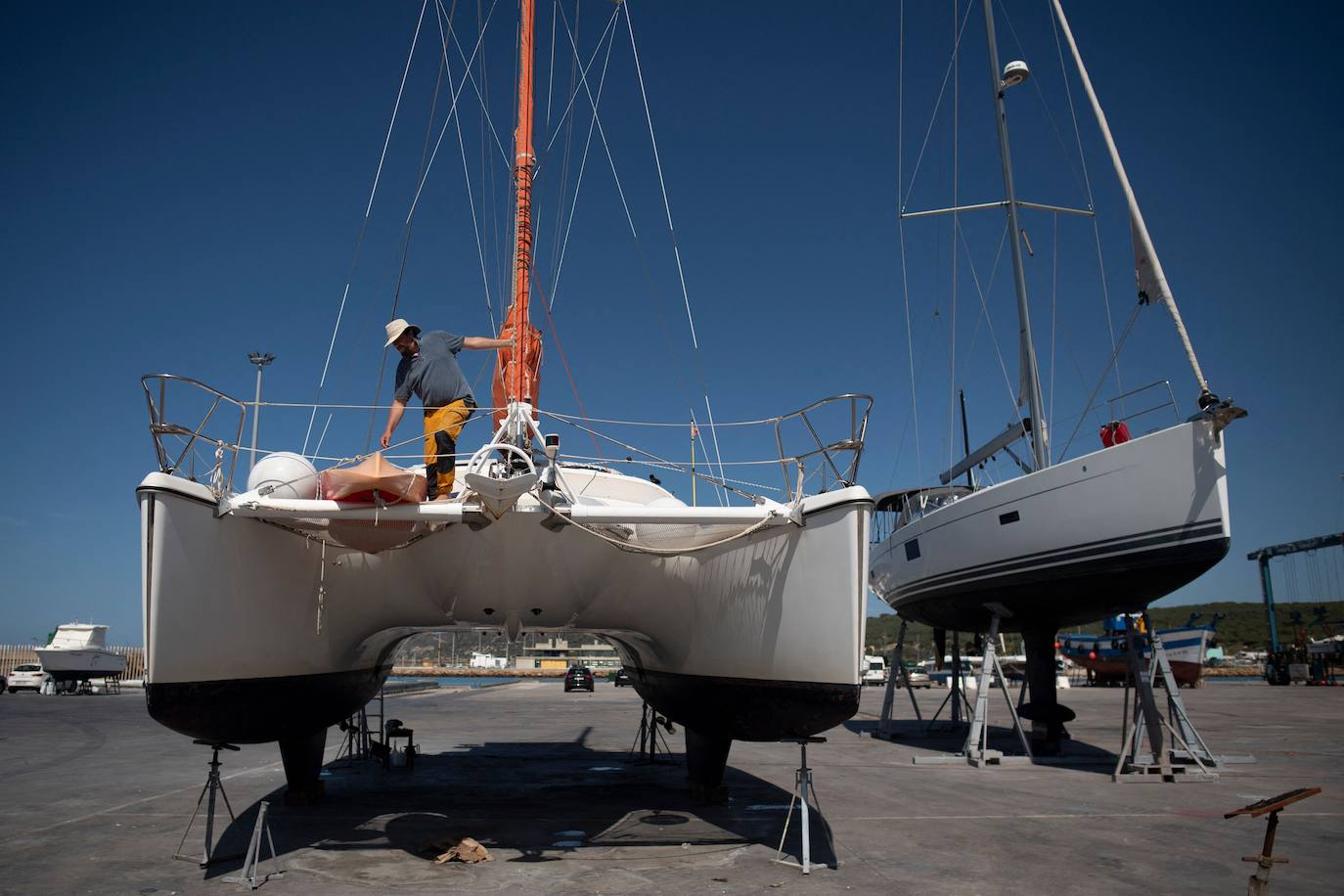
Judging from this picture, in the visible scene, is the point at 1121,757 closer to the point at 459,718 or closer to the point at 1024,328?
the point at 1024,328

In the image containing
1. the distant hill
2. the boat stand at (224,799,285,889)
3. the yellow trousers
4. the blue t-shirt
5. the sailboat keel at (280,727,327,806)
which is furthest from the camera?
the distant hill

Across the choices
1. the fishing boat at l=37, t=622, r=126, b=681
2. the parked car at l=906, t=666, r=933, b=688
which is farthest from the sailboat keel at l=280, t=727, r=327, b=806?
the fishing boat at l=37, t=622, r=126, b=681

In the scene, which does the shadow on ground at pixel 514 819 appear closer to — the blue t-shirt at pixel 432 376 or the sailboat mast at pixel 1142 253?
→ the blue t-shirt at pixel 432 376

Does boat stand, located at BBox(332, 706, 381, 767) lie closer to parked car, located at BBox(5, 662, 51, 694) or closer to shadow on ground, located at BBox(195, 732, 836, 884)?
shadow on ground, located at BBox(195, 732, 836, 884)

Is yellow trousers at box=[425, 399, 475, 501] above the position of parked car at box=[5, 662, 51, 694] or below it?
above

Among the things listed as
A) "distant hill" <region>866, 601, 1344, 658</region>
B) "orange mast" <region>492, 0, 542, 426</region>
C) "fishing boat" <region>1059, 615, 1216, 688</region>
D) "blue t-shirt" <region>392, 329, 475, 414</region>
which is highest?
→ "orange mast" <region>492, 0, 542, 426</region>

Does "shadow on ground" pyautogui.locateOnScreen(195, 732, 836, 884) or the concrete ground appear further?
"shadow on ground" pyautogui.locateOnScreen(195, 732, 836, 884)

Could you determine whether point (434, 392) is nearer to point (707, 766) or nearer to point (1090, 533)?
point (707, 766)

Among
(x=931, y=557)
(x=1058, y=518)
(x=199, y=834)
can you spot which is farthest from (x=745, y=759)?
(x=199, y=834)

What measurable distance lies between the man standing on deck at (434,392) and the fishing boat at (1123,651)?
17.5m

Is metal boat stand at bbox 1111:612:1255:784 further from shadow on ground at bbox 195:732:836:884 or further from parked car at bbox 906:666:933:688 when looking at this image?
parked car at bbox 906:666:933:688

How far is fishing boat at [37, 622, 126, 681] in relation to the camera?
2544 cm

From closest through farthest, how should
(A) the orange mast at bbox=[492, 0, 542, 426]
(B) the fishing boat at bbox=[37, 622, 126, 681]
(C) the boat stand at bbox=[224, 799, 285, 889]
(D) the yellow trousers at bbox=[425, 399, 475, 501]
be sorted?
1. (C) the boat stand at bbox=[224, 799, 285, 889]
2. (D) the yellow trousers at bbox=[425, 399, 475, 501]
3. (A) the orange mast at bbox=[492, 0, 542, 426]
4. (B) the fishing boat at bbox=[37, 622, 126, 681]

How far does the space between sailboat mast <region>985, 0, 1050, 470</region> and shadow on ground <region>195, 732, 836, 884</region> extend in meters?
6.00
